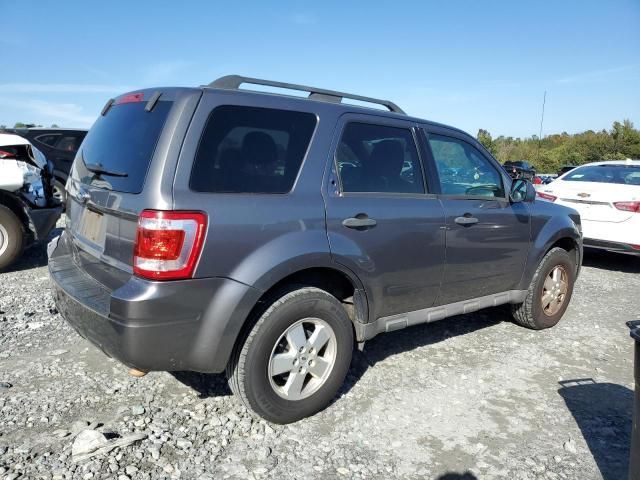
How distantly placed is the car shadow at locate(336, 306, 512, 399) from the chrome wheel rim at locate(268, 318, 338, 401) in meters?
0.43

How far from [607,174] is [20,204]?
820 centimetres

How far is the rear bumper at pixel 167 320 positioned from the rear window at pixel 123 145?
539 millimetres

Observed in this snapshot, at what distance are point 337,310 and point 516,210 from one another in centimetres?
203

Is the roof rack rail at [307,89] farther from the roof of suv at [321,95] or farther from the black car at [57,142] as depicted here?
the black car at [57,142]

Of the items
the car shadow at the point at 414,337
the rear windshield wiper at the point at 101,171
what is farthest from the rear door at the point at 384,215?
the rear windshield wiper at the point at 101,171

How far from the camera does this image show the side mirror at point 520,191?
4.11 m

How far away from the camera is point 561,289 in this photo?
187 inches

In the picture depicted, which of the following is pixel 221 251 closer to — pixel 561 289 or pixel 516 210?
pixel 516 210

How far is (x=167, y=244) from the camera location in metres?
2.36

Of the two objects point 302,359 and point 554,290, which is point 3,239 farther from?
point 554,290

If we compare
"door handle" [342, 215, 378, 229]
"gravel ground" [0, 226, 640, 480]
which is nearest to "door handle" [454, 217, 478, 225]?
"door handle" [342, 215, 378, 229]

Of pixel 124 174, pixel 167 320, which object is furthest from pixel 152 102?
pixel 167 320

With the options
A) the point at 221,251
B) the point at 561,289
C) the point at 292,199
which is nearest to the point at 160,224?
the point at 221,251

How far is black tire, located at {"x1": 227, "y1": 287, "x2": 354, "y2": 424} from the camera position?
2666mm
